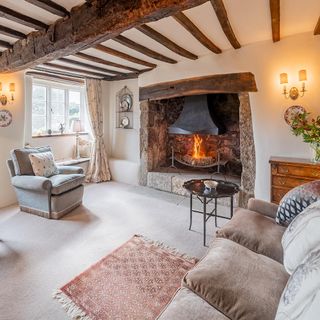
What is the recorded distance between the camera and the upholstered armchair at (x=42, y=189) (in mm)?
3434

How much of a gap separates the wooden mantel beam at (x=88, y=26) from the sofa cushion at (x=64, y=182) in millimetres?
1612

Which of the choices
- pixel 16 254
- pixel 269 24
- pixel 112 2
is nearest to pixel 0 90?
pixel 16 254

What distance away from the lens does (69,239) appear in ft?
9.47

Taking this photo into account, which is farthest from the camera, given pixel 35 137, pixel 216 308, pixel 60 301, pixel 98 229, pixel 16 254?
pixel 35 137

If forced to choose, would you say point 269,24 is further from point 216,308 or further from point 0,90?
point 0,90

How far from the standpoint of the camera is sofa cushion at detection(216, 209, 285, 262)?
5.61 feet

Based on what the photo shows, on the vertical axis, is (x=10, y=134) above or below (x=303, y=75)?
below

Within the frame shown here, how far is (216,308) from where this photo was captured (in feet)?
3.91

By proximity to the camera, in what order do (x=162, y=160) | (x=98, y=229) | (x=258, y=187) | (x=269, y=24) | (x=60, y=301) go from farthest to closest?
(x=162, y=160) < (x=258, y=187) < (x=98, y=229) < (x=269, y=24) < (x=60, y=301)

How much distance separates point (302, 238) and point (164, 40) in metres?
2.79

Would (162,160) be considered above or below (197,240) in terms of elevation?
above

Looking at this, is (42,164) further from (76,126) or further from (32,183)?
(76,126)

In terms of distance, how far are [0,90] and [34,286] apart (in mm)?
3280

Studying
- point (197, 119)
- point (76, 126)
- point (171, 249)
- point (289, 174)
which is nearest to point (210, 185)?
point (171, 249)
